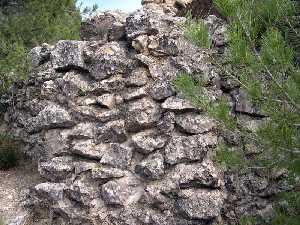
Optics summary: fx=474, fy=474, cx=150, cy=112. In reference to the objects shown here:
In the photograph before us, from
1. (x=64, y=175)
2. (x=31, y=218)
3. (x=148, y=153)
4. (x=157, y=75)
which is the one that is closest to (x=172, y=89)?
(x=157, y=75)

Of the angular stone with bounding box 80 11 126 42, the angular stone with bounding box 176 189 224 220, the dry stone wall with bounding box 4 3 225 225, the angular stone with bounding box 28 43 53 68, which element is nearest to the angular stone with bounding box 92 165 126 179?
the dry stone wall with bounding box 4 3 225 225

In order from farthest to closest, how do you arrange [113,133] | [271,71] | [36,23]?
[36,23]
[113,133]
[271,71]

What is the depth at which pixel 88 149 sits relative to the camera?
7.61 m

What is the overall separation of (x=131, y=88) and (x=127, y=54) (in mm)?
683

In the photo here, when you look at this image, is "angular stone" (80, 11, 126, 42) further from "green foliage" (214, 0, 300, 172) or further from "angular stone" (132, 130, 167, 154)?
"green foliage" (214, 0, 300, 172)

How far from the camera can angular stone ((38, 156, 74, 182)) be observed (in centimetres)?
762

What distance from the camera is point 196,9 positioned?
1056cm

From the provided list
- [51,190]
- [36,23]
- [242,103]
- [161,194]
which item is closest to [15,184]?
[51,190]

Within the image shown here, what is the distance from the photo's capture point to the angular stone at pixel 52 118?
7930 mm

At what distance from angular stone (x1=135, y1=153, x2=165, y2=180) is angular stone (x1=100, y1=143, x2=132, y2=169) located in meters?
0.22

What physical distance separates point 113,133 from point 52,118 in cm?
114

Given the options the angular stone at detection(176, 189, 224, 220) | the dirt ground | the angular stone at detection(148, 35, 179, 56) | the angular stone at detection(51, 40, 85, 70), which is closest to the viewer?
the angular stone at detection(176, 189, 224, 220)

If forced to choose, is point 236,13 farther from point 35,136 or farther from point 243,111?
point 35,136

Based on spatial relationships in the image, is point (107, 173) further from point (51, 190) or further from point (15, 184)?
point (15, 184)
